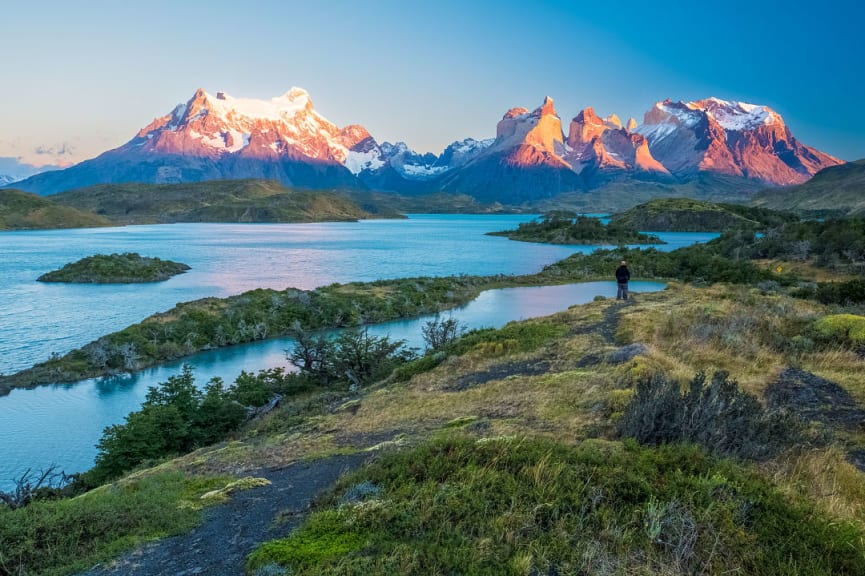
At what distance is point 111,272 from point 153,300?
19072mm

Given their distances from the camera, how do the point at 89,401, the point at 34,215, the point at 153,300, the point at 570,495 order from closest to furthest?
1. the point at 570,495
2. the point at 89,401
3. the point at 153,300
4. the point at 34,215

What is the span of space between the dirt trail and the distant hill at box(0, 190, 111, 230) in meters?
221

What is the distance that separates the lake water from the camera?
2397 cm

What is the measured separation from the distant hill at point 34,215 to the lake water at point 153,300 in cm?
7488

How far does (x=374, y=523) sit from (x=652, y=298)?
2792 cm

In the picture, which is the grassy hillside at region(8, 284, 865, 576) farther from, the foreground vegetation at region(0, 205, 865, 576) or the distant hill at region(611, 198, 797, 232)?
the distant hill at region(611, 198, 797, 232)

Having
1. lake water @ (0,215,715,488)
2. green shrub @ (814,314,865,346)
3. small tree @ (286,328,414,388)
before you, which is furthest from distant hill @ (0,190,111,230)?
green shrub @ (814,314,865,346)

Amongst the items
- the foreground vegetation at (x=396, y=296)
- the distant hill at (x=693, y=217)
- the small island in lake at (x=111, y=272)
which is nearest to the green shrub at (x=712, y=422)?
the foreground vegetation at (x=396, y=296)

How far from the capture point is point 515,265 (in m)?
83.4

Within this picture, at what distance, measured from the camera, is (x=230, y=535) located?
6.46 metres

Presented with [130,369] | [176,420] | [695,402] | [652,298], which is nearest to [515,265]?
[652,298]

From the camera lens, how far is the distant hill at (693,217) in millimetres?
146000

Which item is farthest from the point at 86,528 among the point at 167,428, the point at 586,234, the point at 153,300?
the point at 586,234

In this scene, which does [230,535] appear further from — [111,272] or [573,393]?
[111,272]
